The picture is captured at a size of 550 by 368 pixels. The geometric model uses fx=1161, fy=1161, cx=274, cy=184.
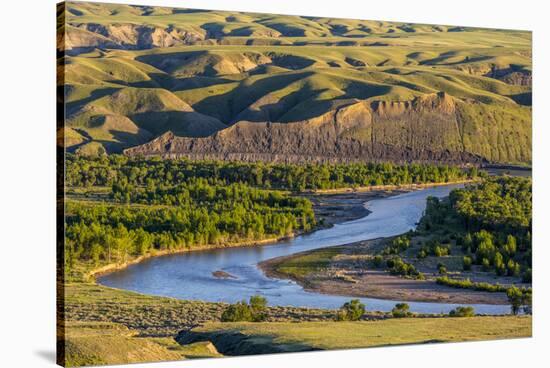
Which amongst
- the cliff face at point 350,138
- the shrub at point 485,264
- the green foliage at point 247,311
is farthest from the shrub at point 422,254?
the green foliage at point 247,311

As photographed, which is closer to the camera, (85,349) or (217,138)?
(85,349)

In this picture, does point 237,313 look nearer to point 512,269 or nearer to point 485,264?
point 485,264

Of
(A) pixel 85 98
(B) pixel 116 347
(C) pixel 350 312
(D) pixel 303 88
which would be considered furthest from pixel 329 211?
(B) pixel 116 347

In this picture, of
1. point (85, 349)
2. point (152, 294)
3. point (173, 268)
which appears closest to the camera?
point (85, 349)

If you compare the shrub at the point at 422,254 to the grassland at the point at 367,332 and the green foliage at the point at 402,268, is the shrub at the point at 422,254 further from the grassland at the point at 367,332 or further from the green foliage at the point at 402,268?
the grassland at the point at 367,332

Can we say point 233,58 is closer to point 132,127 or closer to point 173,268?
point 132,127

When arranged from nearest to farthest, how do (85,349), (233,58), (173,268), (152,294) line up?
(85,349) → (152,294) → (173,268) → (233,58)

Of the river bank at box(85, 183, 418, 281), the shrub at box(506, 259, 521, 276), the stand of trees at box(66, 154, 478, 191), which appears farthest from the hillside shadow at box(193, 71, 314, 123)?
the shrub at box(506, 259, 521, 276)

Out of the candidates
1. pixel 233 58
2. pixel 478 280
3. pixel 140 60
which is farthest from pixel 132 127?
pixel 478 280
